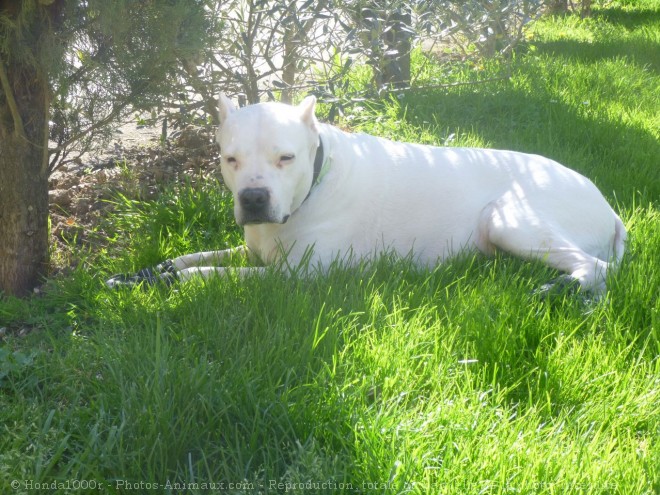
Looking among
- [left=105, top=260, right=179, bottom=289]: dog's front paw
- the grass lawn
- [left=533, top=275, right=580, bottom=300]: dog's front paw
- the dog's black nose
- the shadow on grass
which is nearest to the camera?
the grass lawn

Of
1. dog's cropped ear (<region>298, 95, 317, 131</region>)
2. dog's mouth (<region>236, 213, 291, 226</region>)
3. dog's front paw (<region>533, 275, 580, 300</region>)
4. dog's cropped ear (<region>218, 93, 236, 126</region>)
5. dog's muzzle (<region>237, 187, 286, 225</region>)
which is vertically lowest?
dog's front paw (<region>533, 275, 580, 300</region>)

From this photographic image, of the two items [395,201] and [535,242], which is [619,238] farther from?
[395,201]

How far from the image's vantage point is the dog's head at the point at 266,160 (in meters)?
3.54

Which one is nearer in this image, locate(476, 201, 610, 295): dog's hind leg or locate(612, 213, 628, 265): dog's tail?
locate(476, 201, 610, 295): dog's hind leg

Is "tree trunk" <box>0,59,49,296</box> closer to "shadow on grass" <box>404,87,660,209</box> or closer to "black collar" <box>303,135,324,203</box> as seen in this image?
"black collar" <box>303,135,324,203</box>

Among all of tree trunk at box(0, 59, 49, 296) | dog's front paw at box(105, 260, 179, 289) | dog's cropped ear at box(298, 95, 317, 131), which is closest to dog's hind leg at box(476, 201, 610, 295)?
dog's cropped ear at box(298, 95, 317, 131)

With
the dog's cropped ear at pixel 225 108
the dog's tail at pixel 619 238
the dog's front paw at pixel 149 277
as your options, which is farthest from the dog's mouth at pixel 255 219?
the dog's tail at pixel 619 238

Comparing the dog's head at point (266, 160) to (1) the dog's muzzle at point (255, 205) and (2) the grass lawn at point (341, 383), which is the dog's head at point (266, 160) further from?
(2) the grass lawn at point (341, 383)

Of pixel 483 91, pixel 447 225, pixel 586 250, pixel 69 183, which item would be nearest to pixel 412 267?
pixel 447 225

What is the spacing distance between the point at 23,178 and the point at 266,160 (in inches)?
54.8

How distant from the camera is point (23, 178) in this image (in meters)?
4.08

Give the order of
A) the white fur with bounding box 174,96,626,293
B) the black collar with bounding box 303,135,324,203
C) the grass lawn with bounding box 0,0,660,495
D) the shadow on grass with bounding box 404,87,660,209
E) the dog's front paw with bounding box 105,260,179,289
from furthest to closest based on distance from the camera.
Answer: the shadow on grass with bounding box 404,87,660,209
the black collar with bounding box 303,135,324,203
the dog's front paw with bounding box 105,260,179,289
the white fur with bounding box 174,96,626,293
the grass lawn with bounding box 0,0,660,495

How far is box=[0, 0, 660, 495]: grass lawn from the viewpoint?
7.07ft

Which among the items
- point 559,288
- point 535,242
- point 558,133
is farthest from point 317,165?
point 558,133
